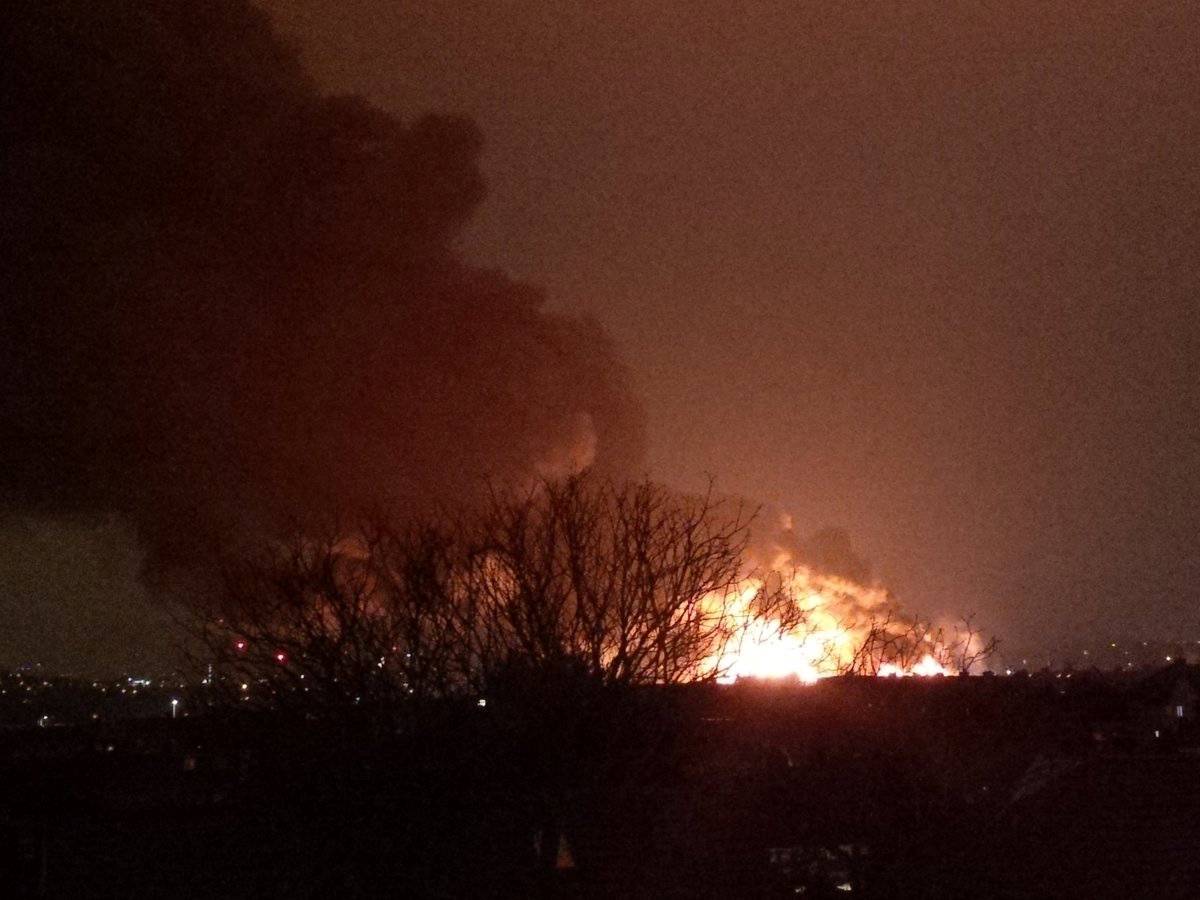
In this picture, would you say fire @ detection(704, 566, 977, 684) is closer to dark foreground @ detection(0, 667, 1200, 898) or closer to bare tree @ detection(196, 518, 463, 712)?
dark foreground @ detection(0, 667, 1200, 898)

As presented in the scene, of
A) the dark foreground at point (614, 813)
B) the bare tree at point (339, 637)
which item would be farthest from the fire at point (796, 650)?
the bare tree at point (339, 637)

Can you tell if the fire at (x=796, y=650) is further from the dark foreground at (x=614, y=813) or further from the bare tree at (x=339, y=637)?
the bare tree at (x=339, y=637)

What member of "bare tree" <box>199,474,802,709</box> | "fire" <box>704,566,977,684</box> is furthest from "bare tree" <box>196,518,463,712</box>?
"fire" <box>704,566,977,684</box>

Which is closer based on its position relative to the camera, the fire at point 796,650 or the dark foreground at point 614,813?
the dark foreground at point 614,813

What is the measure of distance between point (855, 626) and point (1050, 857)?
14.0 meters

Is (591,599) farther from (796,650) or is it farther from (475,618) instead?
(796,650)

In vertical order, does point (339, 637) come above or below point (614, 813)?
above

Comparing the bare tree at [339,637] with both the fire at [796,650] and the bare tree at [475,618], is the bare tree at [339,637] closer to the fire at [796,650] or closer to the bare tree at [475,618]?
the bare tree at [475,618]

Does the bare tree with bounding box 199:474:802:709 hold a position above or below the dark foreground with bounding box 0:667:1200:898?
above

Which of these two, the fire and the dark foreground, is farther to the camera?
the fire

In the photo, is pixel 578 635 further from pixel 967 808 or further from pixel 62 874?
pixel 62 874

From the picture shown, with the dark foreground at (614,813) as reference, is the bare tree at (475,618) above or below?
above

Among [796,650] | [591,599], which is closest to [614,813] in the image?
[591,599]

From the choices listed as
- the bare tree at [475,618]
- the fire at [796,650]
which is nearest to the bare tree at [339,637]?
the bare tree at [475,618]
